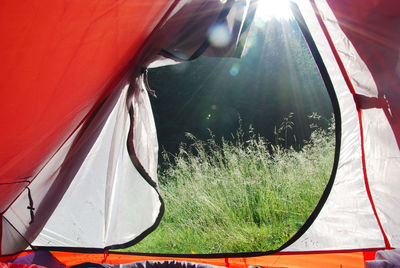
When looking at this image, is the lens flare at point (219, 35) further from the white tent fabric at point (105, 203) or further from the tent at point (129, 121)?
the white tent fabric at point (105, 203)

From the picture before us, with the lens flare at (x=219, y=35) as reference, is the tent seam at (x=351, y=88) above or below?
below

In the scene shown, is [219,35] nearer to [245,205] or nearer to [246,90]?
[245,205]

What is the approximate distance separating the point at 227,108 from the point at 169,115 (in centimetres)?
94

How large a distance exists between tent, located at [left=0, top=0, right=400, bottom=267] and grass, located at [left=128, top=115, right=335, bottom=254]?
2.09 ft

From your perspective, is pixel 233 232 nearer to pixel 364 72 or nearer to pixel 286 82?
pixel 364 72

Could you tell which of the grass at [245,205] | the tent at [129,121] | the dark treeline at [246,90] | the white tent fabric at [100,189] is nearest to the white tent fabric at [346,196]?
the tent at [129,121]

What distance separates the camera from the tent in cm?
97

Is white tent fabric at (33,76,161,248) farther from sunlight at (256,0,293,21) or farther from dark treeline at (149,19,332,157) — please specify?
dark treeline at (149,19,332,157)

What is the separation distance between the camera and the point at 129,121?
1543 millimetres

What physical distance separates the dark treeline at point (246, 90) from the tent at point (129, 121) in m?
3.11

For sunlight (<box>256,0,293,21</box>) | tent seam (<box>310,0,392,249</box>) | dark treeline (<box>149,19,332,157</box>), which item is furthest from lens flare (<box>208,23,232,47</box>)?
dark treeline (<box>149,19,332,157</box>)

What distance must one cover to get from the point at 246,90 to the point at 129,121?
4039mm

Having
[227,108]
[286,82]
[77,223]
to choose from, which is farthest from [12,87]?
[286,82]

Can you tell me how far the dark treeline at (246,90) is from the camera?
495 cm
